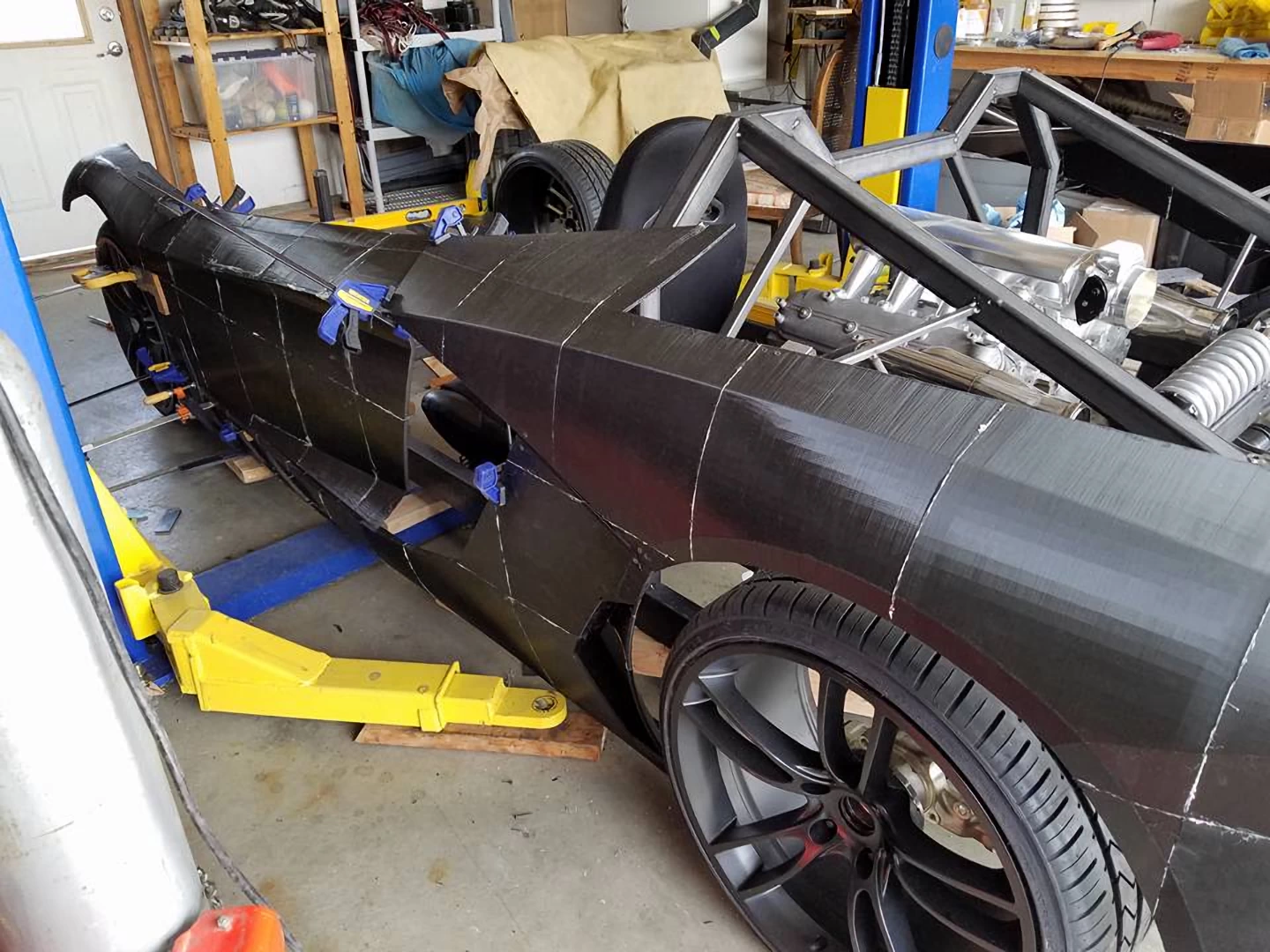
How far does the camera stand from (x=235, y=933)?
1.26 metres

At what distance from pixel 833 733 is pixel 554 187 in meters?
2.56

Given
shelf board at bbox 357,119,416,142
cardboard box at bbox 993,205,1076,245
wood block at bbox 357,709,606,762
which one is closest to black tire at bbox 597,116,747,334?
wood block at bbox 357,709,606,762

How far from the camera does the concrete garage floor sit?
1.76 metres

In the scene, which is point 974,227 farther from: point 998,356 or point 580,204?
point 580,204

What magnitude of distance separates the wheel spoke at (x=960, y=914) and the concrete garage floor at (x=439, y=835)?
441 millimetres

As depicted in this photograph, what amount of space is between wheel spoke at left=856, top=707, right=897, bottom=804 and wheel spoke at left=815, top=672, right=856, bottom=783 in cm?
3

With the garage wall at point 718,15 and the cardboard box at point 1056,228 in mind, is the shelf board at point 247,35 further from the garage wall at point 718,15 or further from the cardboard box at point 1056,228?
the cardboard box at point 1056,228

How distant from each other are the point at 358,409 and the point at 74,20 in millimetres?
5682

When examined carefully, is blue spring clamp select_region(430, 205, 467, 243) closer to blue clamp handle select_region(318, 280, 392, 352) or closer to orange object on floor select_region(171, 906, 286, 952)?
blue clamp handle select_region(318, 280, 392, 352)

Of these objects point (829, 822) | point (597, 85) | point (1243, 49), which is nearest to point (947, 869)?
point (829, 822)

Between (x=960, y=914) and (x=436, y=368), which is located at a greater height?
(x=436, y=368)

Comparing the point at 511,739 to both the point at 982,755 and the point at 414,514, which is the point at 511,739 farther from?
the point at 982,755

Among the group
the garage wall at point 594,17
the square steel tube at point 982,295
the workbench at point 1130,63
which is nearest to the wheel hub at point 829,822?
the square steel tube at point 982,295

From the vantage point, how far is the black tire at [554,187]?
10.7ft
